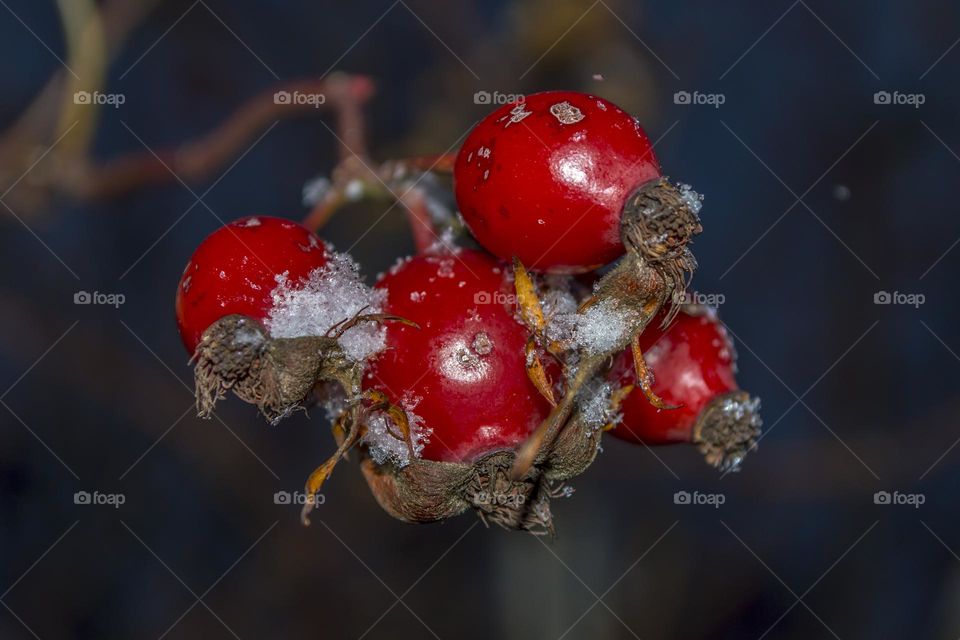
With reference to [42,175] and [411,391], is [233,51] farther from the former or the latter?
[411,391]

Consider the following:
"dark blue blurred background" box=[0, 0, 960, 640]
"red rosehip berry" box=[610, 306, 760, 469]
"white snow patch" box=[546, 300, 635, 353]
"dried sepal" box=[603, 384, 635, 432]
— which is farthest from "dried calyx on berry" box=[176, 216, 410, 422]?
"dark blue blurred background" box=[0, 0, 960, 640]

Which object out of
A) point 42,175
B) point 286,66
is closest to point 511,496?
point 42,175

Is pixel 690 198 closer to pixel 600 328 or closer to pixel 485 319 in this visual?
pixel 600 328

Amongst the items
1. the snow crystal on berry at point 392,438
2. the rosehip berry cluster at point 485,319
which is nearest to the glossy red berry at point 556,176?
the rosehip berry cluster at point 485,319

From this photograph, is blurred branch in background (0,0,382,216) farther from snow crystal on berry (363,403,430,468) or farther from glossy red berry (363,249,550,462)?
snow crystal on berry (363,403,430,468)

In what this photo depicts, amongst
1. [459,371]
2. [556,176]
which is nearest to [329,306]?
[459,371]

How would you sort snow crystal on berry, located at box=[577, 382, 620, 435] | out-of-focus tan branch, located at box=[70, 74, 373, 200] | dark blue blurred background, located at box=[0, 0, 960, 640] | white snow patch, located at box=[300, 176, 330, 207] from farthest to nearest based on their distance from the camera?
dark blue blurred background, located at box=[0, 0, 960, 640] → out-of-focus tan branch, located at box=[70, 74, 373, 200] → white snow patch, located at box=[300, 176, 330, 207] → snow crystal on berry, located at box=[577, 382, 620, 435]

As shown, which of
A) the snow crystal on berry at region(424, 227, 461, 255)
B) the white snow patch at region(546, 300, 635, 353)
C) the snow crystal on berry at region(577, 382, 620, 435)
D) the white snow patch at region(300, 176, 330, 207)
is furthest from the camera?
the white snow patch at region(300, 176, 330, 207)
